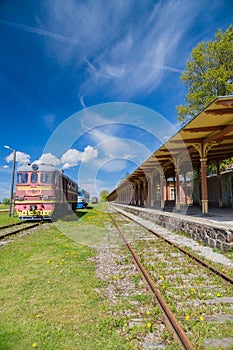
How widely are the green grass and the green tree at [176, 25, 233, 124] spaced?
2070 centimetres

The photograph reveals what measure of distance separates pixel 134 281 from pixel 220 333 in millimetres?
1741

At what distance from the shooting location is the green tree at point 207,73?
2077 cm

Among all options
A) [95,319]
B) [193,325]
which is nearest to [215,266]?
[193,325]

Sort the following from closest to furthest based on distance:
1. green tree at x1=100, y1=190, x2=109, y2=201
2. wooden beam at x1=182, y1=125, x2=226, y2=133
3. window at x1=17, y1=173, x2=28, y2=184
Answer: wooden beam at x1=182, y1=125, x2=226, y2=133, window at x1=17, y1=173, x2=28, y2=184, green tree at x1=100, y1=190, x2=109, y2=201

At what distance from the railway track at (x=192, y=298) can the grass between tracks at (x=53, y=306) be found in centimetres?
71

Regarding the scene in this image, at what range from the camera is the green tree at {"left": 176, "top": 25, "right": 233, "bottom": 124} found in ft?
68.1

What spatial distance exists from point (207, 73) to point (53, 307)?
78.5ft

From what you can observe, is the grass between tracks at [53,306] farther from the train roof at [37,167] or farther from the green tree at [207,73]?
the green tree at [207,73]

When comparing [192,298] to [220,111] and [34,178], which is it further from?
[34,178]

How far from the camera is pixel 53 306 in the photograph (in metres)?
3.03

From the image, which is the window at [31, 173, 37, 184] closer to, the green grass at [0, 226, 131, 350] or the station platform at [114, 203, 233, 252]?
the station platform at [114, 203, 233, 252]

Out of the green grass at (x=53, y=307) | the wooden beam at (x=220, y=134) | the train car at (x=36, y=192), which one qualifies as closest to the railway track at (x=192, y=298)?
the green grass at (x=53, y=307)

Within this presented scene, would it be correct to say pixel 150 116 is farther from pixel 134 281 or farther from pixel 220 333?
pixel 220 333

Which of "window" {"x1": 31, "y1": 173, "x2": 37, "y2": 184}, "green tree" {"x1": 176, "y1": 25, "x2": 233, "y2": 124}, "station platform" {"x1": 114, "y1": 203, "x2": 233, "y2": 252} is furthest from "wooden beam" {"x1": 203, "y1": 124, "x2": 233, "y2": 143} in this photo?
"green tree" {"x1": 176, "y1": 25, "x2": 233, "y2": 124}
